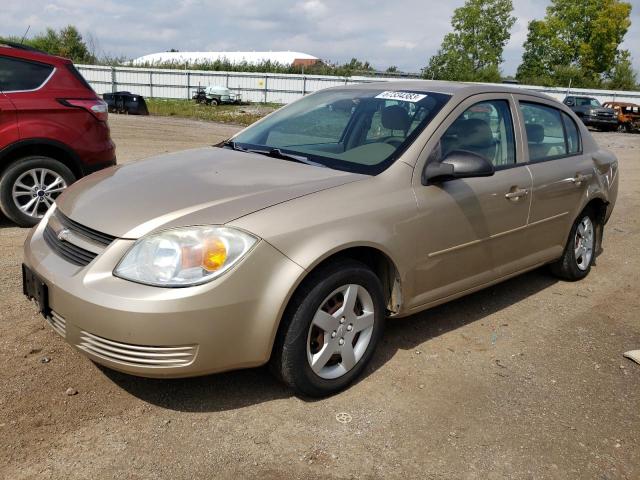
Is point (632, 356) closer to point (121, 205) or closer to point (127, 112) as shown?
point (121, 205)

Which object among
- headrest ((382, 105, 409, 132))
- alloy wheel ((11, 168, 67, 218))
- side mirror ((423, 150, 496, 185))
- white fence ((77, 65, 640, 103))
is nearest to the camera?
side mirror ((423, 150, 496, 185))

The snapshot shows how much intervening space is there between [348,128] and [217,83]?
126ft

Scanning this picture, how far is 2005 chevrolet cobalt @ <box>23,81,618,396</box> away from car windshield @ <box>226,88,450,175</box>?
0.01m

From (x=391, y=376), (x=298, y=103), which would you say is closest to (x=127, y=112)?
(x=298, y=103)

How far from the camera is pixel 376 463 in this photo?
263 centimetres

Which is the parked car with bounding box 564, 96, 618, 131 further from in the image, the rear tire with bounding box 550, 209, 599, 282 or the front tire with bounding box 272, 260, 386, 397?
the front tire with bounding box 272, 260, 386, 397

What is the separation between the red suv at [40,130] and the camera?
569cm

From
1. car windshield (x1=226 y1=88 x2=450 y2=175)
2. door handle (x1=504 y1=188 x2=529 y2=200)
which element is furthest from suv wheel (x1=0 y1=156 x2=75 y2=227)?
door handle (x1=504 y1=188 x2=529 y2=200)

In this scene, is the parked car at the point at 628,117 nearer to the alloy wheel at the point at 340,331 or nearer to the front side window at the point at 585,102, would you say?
the front side window at the point at 585,102

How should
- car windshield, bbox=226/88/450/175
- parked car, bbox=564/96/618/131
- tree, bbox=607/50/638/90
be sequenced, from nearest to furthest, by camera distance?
car windshield, bbox=226/88/450/175 → parked car, bbox=564/96/618/131 → tree, bbox=607/50/638/90

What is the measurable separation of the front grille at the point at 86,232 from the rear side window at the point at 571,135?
3656mm

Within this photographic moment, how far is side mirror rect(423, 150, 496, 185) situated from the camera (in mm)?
3434

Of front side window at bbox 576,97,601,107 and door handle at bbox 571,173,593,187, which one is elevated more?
front side window at bbox 576,97,601,107

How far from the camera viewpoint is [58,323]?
2836 millimetres
